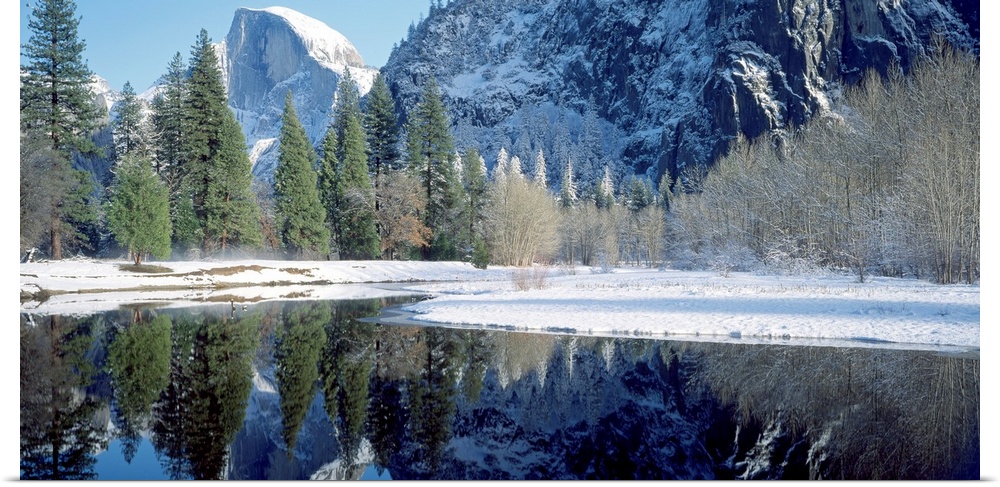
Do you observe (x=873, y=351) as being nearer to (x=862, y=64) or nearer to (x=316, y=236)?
(x=316, y=236)

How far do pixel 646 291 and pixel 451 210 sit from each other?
1171 inches

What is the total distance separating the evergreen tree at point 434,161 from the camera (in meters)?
51.8

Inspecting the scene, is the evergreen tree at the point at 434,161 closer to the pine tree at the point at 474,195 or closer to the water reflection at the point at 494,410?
the pine tree at the point at 474,195

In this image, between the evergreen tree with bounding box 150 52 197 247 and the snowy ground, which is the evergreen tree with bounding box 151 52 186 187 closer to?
the evergreen tree with bounding box 150 52 197 247

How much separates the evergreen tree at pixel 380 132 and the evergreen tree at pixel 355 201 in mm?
2834

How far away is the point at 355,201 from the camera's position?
4656 cm

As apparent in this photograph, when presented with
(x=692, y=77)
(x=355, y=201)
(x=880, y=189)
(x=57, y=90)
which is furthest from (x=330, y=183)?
(x=692, y=77)

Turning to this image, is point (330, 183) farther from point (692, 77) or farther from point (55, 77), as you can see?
point (692, 77)

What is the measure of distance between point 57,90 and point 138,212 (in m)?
7.79

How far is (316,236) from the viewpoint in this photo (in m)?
44.2
